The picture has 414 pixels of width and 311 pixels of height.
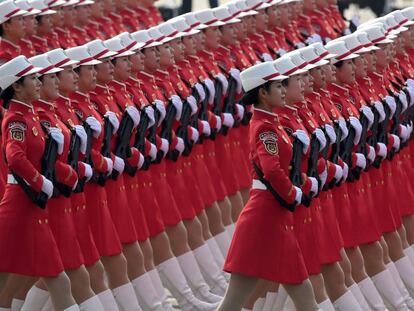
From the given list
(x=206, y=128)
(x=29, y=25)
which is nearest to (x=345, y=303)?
(x=206, y=128)

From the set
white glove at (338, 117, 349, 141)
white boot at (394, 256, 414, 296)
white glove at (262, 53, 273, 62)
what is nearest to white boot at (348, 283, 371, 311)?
white glove at (338, 117, 349, 141)

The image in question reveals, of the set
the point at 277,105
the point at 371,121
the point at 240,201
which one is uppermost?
the point at 277,105

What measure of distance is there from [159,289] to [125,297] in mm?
609

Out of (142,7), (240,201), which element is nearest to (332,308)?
(240,201)

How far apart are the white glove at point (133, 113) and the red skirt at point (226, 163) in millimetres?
2308

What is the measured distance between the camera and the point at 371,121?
15.9 m

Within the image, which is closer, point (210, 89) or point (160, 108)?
point (160, 108)

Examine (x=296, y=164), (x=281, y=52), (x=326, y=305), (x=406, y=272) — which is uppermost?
(x=296, y=164)

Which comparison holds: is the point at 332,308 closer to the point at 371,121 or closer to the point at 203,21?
the point at 371,121

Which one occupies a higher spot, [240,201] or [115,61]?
[115,61]

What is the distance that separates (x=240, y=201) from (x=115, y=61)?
267cm

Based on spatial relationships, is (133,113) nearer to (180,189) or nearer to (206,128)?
(180,189)

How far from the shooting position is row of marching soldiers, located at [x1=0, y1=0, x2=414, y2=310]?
545 inches

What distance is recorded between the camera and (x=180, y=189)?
55.1 ft
